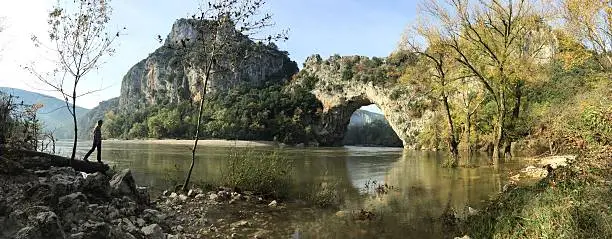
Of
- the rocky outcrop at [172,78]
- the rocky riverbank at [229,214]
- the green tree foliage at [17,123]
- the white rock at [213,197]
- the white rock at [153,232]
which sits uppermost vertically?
the rocky outcrop at [172,78]

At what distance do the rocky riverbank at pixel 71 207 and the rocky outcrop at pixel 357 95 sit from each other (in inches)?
2202

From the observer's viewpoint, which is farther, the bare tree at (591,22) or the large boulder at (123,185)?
the bare tree at (591,22)

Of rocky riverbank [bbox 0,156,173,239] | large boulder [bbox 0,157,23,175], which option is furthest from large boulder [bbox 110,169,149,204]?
large boulder [bbox 0,157,23,175]

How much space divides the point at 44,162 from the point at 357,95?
7381cm

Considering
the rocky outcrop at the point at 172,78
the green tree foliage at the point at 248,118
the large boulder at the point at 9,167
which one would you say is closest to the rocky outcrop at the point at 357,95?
the green tree foliage at the point at 248,118

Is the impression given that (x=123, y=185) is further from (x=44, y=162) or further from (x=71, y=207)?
(x=44, y=162)

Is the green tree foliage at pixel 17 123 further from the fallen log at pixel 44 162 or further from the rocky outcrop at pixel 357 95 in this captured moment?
the rocky outcrop at pixel 357 95

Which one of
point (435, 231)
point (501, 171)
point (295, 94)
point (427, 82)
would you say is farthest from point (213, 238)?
point (295, 94)

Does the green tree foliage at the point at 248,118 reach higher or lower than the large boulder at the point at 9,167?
higher

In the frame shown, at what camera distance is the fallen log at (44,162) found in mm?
9352

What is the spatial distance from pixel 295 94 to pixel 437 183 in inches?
3146

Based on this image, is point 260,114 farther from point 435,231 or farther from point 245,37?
point 435,231

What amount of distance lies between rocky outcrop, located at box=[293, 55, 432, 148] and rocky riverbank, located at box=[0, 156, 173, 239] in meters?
55.9

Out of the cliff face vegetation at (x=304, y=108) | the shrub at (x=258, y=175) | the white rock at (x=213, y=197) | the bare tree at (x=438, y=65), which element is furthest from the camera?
the cliff face vegetation at (x=304, y=108)
